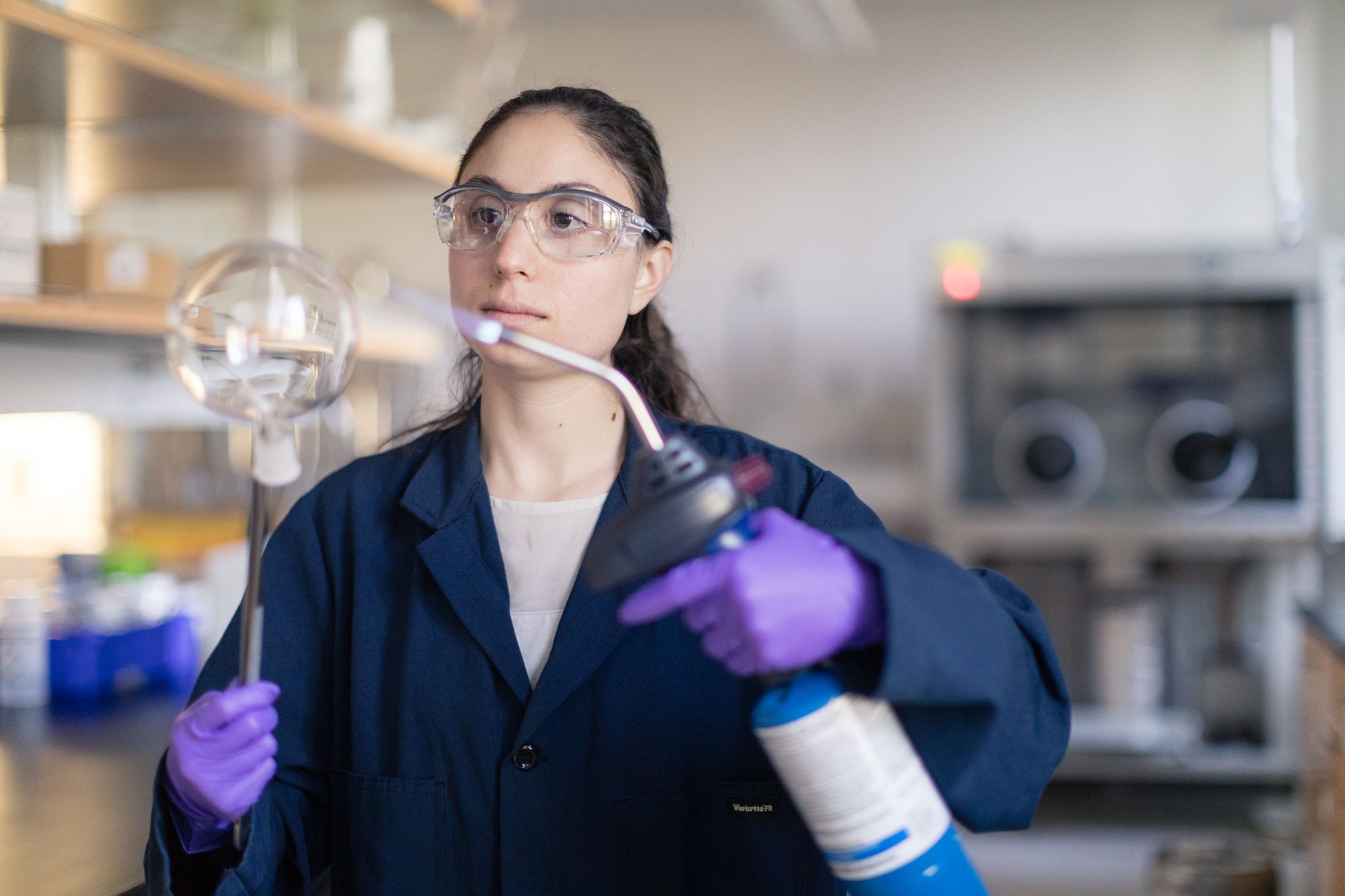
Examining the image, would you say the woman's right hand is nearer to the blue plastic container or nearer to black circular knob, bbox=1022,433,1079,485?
the blue plastic container

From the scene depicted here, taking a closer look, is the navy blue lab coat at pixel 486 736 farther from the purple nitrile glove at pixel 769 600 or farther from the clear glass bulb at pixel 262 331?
the clear glass bulb at pixel 262 331

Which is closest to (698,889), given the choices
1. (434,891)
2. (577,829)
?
(577,829)

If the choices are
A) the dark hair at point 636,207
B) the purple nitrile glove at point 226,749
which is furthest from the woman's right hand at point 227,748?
the dark hair at point 636,207

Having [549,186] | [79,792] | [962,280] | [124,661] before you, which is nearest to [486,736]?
[549,186]

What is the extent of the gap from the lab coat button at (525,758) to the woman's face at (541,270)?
1.11ft

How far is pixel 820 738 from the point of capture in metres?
0.80

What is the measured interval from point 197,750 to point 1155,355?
2.69 meters

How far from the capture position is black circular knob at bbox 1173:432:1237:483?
9.66ft

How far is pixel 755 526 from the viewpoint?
0.86 metres

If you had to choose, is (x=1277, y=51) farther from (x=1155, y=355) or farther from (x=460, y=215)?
(x=460, y=215)

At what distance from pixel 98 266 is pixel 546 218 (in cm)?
103

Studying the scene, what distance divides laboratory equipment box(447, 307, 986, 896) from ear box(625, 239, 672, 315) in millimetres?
426

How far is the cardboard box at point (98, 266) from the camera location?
1.78 meters

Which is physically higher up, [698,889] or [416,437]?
[416,437]
